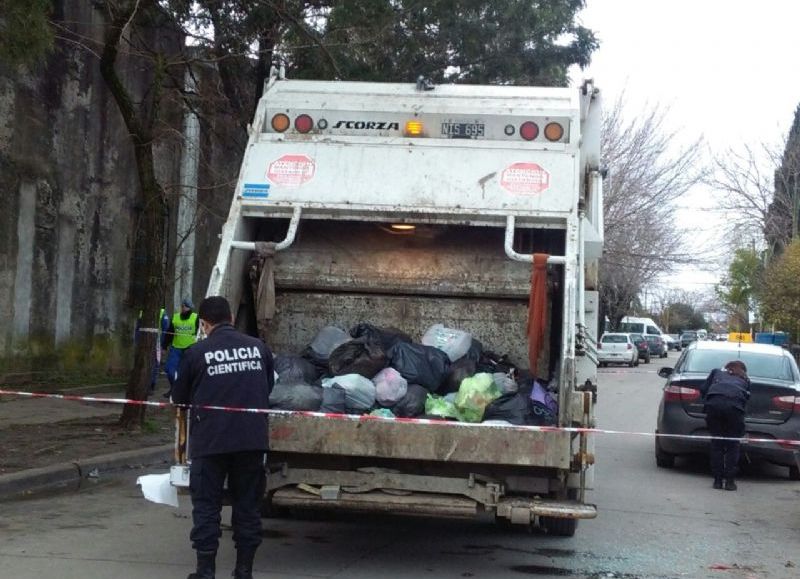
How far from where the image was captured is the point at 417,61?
57.2 ft

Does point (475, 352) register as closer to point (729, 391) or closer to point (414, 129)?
point (414, 129)

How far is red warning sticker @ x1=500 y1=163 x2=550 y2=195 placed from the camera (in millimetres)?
7195

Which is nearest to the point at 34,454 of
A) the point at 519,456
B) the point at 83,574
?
the point at 83,574

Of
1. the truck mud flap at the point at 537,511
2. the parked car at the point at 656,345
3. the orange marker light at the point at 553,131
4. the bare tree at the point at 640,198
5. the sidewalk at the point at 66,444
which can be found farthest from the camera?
the parked car at the point at 656,345

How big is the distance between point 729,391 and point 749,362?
1.96 meters

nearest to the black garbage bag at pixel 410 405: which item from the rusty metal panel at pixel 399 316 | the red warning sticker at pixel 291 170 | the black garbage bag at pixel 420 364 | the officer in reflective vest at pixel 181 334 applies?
the black garbage bag at pixel 420 364

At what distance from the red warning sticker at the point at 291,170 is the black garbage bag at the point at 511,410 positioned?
79.9 inches

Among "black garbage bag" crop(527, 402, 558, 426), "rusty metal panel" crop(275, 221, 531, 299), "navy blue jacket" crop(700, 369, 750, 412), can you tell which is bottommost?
"navy blue jacket" crop(700, 369, 750, 412)

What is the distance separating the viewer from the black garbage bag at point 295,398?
6.58 metres

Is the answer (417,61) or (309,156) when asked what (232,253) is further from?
(417,61)

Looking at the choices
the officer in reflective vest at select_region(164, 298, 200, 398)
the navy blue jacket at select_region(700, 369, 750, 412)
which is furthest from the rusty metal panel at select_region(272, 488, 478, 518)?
the officer in reflective vest at select_region(164, 298, 200, 398)

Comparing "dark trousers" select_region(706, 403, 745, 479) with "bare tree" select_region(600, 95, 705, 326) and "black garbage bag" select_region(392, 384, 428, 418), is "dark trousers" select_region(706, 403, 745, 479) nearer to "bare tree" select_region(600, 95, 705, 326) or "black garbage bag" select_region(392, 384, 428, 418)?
"black garbage bag" select_region(392, 384, 428, 418)

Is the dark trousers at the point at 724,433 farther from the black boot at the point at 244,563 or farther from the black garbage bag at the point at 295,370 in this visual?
the black boot at the point at 244,563

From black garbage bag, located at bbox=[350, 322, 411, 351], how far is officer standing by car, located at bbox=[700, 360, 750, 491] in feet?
14.8
